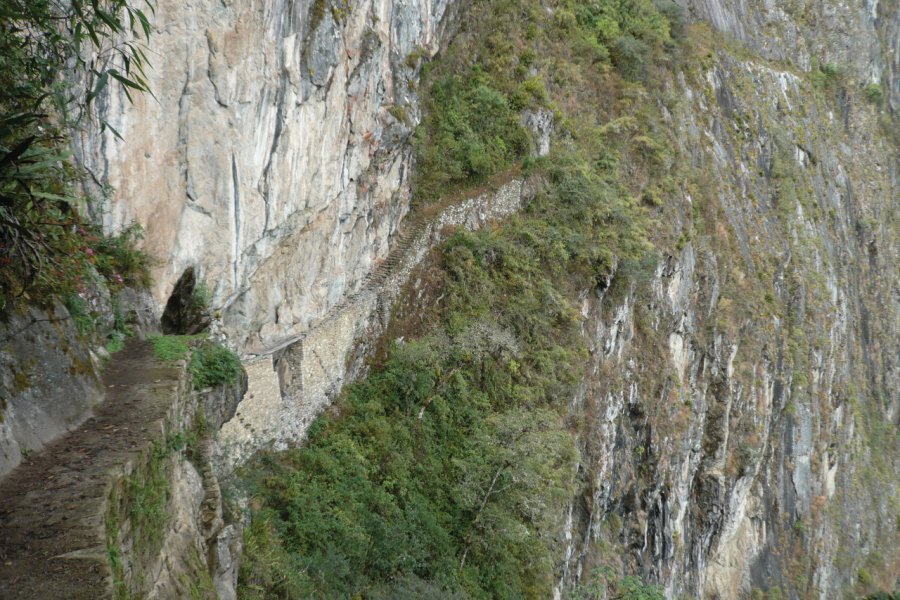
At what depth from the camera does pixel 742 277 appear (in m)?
25.5

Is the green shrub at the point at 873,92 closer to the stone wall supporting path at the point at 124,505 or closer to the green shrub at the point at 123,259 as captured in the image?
the green shrub at the point at 123,259

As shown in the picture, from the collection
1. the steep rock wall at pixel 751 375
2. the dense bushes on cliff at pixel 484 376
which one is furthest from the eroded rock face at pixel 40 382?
the steep rock wall at pixel 751 375

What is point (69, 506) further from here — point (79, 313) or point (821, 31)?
point (821, 31)

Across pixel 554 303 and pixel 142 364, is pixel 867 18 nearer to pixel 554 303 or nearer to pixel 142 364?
pixel 554 303

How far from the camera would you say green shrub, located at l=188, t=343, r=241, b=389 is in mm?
7996

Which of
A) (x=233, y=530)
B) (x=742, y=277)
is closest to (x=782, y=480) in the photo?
(x=742, y=277)

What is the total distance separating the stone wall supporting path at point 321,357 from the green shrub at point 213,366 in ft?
3.64

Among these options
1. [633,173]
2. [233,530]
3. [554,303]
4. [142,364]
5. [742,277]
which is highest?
[633,173]

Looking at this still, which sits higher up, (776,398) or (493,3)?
(493,3)

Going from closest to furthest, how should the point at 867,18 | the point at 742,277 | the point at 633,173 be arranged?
the point at 633,173 → the point at 742,277 → the point at 867,18

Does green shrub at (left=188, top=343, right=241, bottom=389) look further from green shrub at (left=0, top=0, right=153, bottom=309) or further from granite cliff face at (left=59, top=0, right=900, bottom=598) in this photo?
green shrub at (left=0, top=0, right=153, bottom=309)

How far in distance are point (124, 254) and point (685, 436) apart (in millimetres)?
18710

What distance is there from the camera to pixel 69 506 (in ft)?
13.7

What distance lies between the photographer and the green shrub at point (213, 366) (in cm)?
800
